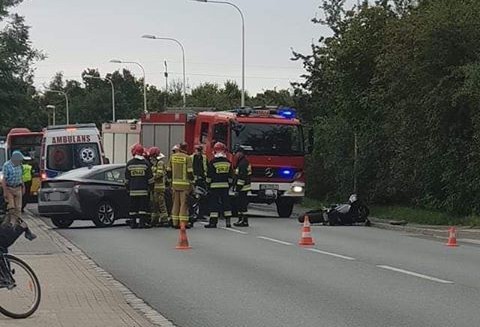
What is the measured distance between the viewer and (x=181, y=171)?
20484 mm

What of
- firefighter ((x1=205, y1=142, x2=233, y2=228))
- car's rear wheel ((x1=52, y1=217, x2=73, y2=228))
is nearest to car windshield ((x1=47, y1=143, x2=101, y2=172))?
car's rear wheel ((x1=52, y1=217, x2=73, y2=228))

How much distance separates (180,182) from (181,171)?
29cm

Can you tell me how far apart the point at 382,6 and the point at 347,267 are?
19.5 meters

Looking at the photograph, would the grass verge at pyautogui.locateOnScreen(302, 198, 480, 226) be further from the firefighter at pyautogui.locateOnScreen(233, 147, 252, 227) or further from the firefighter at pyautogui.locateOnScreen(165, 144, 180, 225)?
the firefighter at pyautogui.locateOnScreen(165, 144, 180, 225)

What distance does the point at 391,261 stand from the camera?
571 inches

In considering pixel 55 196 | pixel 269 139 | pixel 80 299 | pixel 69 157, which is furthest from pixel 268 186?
pixel 80 299

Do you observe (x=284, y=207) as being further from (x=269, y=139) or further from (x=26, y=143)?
(x=26, y=143)

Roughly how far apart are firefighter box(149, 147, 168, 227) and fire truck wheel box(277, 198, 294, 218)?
20.8 feet

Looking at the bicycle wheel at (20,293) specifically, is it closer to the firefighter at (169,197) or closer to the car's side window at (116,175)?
the firefighter at (169,197)

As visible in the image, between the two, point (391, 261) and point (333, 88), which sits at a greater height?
point (333, 88)

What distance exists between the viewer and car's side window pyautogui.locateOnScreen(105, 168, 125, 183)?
22.1 meters

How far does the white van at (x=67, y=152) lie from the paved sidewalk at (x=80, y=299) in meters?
14.2

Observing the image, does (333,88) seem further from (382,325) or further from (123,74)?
(123,74)

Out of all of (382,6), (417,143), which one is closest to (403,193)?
(417,143)
